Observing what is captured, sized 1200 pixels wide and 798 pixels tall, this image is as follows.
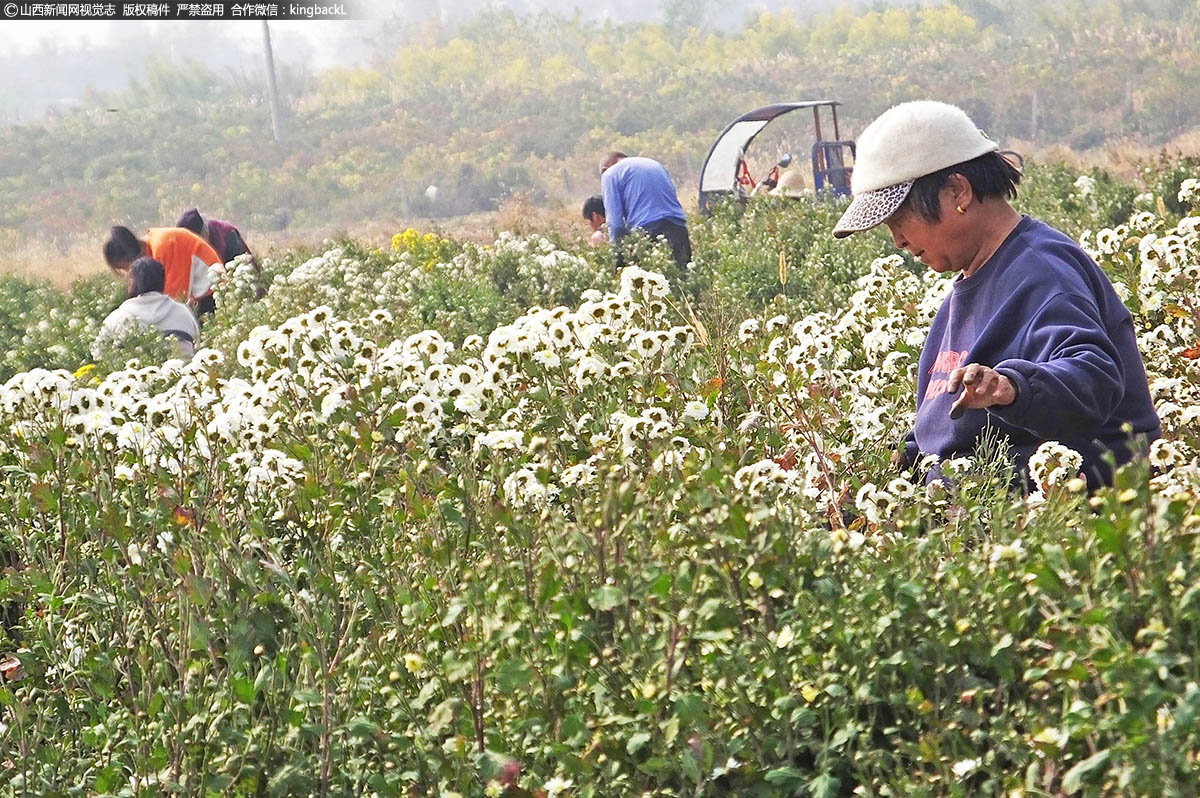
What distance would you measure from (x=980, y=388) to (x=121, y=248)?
25.7 feet

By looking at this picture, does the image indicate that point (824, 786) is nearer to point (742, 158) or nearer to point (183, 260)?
point (183, 260)

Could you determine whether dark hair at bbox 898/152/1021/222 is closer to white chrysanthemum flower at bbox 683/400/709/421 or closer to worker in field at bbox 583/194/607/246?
white chrysanthemum flower at bbox 683/400/709/421

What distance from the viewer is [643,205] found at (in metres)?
10.7

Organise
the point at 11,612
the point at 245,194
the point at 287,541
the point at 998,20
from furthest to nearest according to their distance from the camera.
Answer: the point at 998,20
the point at 245,194
the point at 11,612
the point at 287,541

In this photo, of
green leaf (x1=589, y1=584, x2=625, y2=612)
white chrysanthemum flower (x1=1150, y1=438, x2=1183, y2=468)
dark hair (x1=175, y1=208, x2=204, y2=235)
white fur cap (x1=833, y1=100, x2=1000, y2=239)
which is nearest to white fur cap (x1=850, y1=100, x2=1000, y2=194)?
white fur cap (x1=833, y1=100, x2=1000, y2=239)

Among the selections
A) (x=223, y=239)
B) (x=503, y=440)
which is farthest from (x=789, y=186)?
(x=503, y=440)

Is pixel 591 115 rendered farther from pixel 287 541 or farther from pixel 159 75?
pixel 287 541

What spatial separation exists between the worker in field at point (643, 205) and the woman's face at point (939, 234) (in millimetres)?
7328

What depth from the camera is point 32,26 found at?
13888 cm

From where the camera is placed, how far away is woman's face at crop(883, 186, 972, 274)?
10.5 ft

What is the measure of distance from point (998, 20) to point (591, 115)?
28391mm

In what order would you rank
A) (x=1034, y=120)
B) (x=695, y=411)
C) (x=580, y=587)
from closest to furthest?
(x=580, y=587)
(x=695, y=411)
(x=1034, y=120)

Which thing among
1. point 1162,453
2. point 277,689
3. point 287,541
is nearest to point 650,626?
point 277,689

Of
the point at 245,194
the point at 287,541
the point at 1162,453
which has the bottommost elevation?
the point at 245,194
